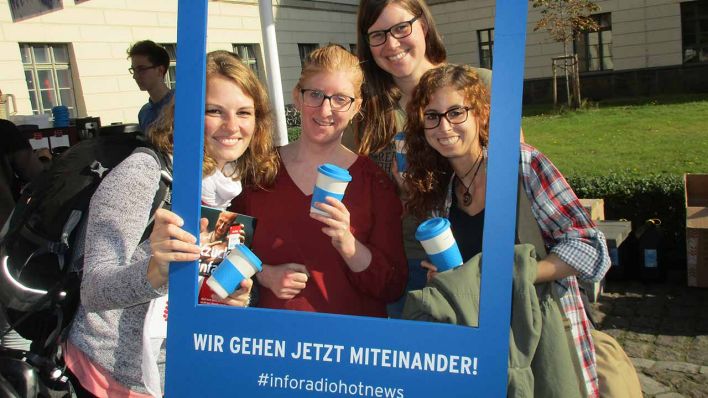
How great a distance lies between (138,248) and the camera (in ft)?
5.50

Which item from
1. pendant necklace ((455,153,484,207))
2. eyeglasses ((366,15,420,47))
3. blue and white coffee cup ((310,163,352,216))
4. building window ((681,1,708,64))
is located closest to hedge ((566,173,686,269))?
eyeglasses ((366,15,420,47))

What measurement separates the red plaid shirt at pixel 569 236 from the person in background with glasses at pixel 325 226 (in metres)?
0.40

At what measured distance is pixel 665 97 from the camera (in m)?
20.3

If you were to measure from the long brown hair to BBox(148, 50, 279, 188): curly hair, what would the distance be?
0.41 metres

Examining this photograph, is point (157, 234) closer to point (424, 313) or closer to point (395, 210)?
point (424, 313)

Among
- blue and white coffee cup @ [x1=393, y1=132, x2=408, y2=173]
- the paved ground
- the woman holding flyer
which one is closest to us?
the woman holding flyer

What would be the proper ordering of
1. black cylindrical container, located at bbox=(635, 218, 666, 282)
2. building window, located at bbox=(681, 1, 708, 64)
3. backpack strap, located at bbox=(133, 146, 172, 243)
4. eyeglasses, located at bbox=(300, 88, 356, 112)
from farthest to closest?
building window, located at bbox=(681, 1, 708, 64) < black cylindrical container, located at bbox=(635, 218, 666, 282) < eyeglasses, located at bbox=(300, 88, 356, 112) < backpack strap, located at bbox=(133, 146, 172, 243)

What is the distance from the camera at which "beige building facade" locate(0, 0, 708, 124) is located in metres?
5.75

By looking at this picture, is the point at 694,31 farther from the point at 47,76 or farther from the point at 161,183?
the point at 161,183

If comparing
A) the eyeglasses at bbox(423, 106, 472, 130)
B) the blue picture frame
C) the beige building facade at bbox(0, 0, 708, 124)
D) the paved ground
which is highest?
the beige building facade at bbox(0, 0, 708, 124)

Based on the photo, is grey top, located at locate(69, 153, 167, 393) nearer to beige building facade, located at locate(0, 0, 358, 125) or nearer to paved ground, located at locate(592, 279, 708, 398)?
paved ground, located at locate(592, 279, 708, 398)

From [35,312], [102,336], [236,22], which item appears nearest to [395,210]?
[102,336]

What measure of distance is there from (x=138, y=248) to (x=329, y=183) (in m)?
0.55

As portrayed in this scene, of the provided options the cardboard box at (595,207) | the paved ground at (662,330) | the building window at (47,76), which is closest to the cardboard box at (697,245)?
the paved ground at (662,330)
